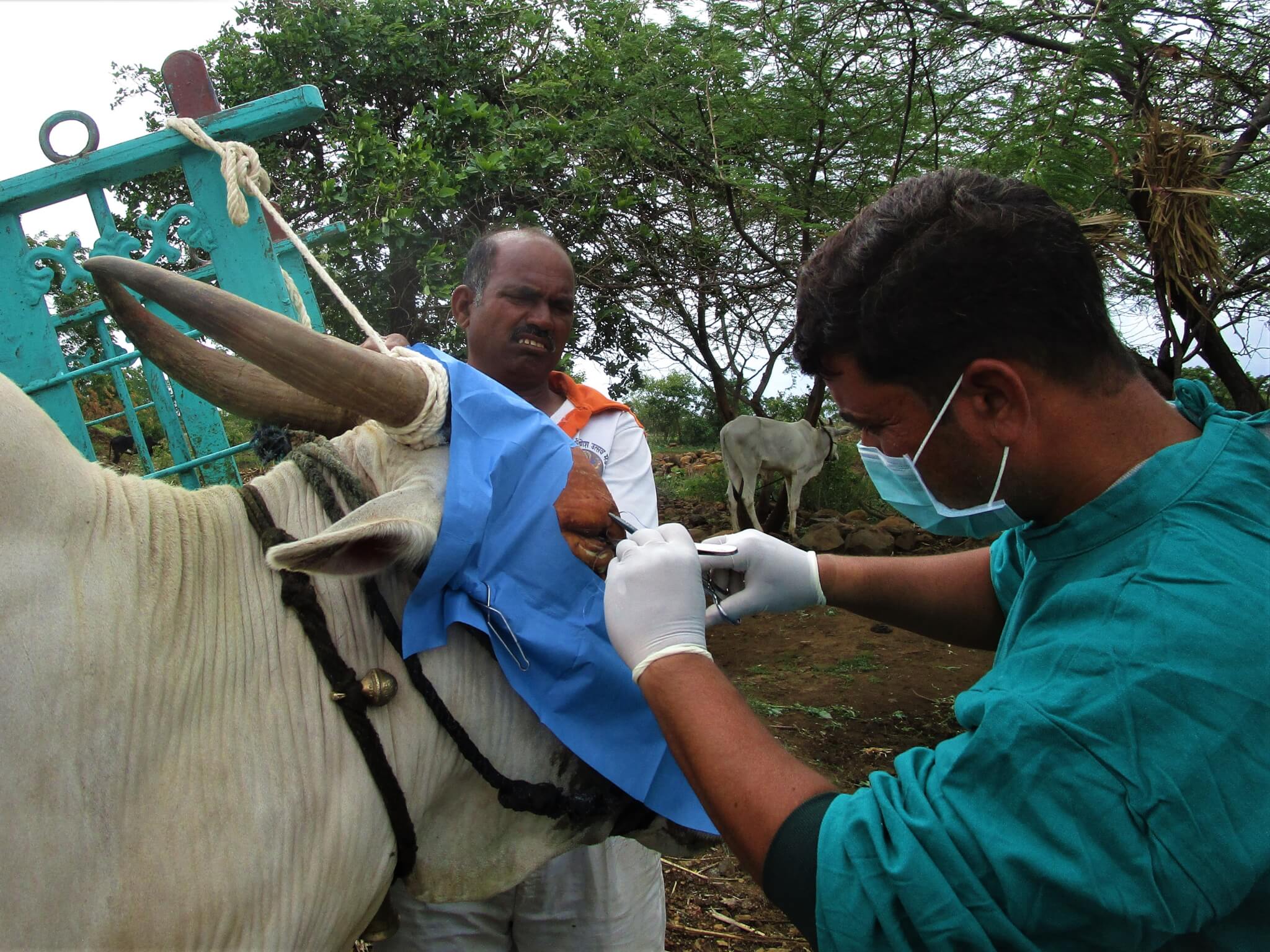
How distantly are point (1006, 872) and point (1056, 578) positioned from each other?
2.13 feet

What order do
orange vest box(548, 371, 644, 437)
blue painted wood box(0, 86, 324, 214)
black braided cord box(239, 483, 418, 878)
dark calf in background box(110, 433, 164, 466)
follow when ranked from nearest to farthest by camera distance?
black braided cord box(239, 483, 418, 878)
blue painted wood box(0, 86, 324, 214)
orange vest box(548, 371, 644, 437)
dark calf in background box(110, 433, 164, 466)

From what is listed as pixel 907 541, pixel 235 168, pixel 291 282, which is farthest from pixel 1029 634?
pixel 907 541

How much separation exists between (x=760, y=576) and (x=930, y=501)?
2.10ft

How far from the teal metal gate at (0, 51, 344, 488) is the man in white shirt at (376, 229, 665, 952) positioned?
2.46 ft

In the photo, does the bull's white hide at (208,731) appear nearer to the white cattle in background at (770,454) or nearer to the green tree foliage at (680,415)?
the white cattle in background at (770,454)

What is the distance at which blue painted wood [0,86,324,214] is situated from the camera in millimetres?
2537

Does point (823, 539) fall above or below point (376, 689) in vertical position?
below

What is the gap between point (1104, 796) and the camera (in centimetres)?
124

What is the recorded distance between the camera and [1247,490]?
1.48 metres

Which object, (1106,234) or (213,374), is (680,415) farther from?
(213,374)

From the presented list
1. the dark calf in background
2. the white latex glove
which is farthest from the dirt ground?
the dark calf in background

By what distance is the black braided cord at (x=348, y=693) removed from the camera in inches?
65.0

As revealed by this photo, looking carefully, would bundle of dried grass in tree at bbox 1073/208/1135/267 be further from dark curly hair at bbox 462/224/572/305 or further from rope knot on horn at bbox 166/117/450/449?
rope knot on horn at bbox 166/117/450/449

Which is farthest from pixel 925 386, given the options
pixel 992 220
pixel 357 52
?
pixel 357 52
